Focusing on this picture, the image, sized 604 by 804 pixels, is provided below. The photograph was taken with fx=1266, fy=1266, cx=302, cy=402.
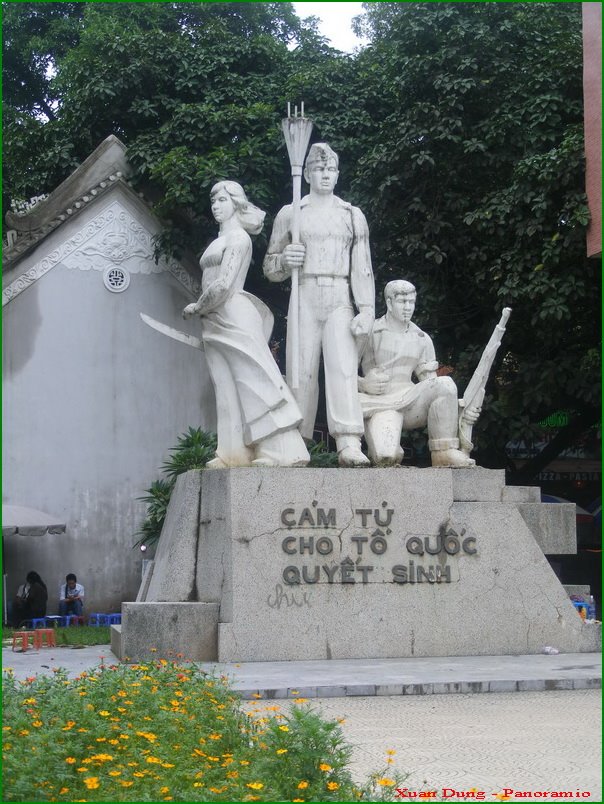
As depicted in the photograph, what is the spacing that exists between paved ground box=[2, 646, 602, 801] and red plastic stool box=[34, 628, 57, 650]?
134cm

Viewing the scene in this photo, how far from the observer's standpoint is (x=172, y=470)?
728 inches

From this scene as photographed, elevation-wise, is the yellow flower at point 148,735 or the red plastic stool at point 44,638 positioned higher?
the yellow flower at point 148,735

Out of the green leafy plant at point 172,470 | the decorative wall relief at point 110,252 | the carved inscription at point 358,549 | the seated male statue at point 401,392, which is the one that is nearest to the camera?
the carved inscription at point 358,549

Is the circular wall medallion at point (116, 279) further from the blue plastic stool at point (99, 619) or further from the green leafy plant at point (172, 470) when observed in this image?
the blue plastic stool at point (99, 619)

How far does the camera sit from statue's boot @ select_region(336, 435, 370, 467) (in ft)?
36.2

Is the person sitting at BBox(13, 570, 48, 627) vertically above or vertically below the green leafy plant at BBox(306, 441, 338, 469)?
below

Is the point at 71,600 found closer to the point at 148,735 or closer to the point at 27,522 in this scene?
the point at 27,522

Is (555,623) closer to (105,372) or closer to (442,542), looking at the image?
(442,542)

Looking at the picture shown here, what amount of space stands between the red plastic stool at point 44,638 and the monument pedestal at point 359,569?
6.30 feet

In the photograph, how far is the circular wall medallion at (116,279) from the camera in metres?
20.6

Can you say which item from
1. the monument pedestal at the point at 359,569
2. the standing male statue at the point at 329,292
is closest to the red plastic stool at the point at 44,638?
the monument pedestal at the point at 359,569

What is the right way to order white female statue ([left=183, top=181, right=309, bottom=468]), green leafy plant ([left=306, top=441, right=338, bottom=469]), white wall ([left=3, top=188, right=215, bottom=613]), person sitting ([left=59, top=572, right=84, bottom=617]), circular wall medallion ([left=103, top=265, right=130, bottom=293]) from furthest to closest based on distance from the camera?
circular wall medallion ([left=103, top=265, right=130, bottom=293]), white wall ([left=3, top=188, right=215, bottom=613]), person sitting ([left=59, top=572, right=84, bottom=617]), green leafy plant ([left=306, top=441, right=338, bottom=469]), white female statue ([left=183, top=181, right=309, bottom=468])

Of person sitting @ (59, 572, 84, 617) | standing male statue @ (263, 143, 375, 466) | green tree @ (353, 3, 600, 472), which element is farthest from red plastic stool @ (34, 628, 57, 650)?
green tree @ (353, 3, 600, 472)

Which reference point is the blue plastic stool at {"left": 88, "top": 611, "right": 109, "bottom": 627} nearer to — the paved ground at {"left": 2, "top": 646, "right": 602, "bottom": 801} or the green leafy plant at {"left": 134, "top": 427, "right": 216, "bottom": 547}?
the green leafy plant at {"left": 134, "top": 427, "right": 216, "bottom": 547}
